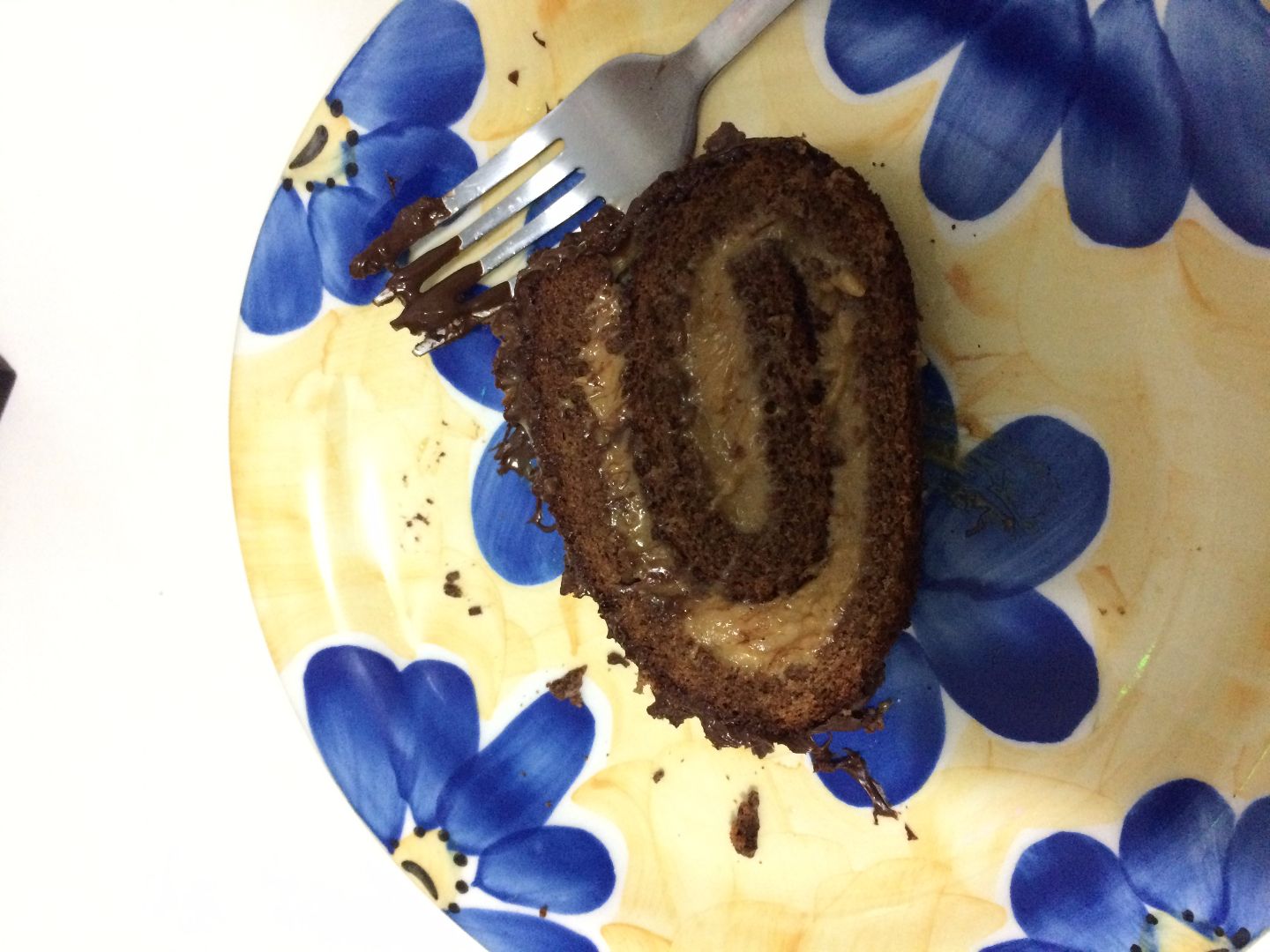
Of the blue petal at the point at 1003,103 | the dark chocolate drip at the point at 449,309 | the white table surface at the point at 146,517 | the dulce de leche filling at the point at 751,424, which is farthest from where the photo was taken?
the white table surface at the point at 146,517

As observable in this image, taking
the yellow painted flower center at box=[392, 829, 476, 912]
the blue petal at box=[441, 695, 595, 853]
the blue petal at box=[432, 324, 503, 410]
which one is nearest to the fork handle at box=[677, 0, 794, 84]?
the blue petal at box=[432, 324, 503, 410]

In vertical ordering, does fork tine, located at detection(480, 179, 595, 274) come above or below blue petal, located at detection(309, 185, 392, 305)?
below

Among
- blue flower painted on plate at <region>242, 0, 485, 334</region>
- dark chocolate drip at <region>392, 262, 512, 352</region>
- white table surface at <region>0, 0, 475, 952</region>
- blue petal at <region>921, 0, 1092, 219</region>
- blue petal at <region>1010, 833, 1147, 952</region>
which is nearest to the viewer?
blue petal at <region>921, 0, 1092, 219</region>

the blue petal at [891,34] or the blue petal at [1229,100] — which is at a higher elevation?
the blue petal at [891,34]

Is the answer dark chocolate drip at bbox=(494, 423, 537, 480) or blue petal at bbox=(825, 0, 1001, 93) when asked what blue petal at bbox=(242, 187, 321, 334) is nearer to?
dark chocolate drip at bbox=(494, 423, 537, 480)

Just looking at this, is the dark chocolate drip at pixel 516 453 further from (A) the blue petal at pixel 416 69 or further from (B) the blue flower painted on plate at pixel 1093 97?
(B) the blue flower painted on plate at pixel 1093 97

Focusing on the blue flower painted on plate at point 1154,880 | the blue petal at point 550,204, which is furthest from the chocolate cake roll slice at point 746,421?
the blue flower painted on plate at point 1154,880
